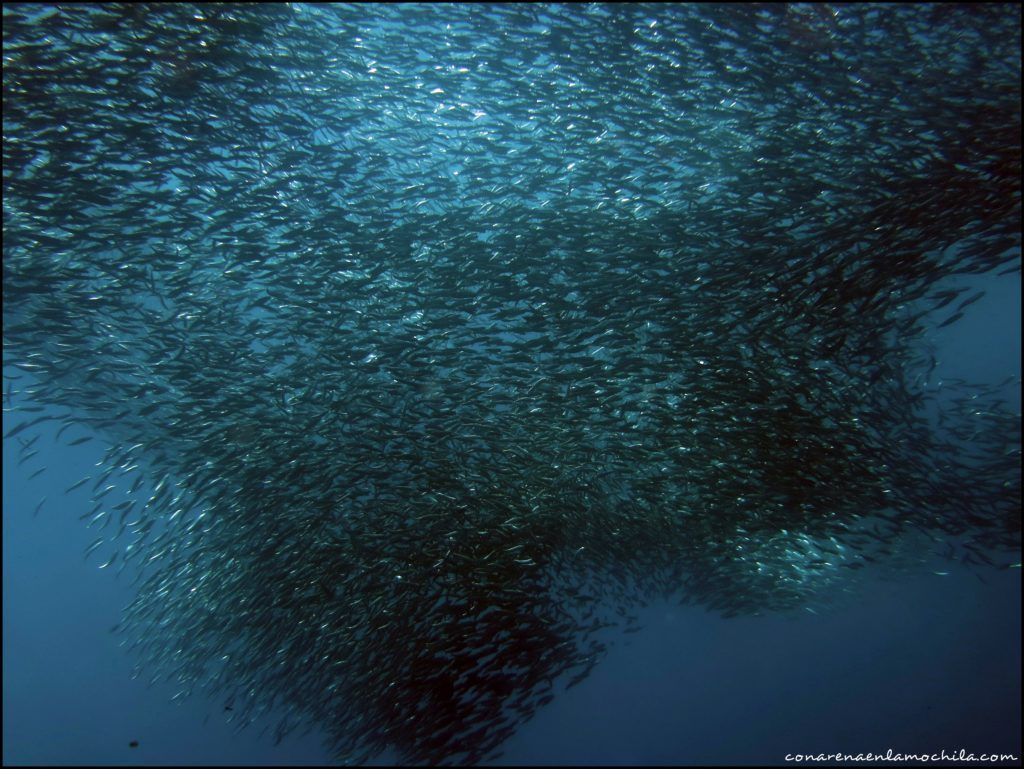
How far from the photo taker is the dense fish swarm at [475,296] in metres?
5.62

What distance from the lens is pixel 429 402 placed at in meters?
7.07

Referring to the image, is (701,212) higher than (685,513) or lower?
higher

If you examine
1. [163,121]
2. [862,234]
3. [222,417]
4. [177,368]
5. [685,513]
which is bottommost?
[685,513]

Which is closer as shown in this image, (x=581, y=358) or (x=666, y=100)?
(x=666, y=100)

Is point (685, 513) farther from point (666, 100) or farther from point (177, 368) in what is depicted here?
point (177, 368)

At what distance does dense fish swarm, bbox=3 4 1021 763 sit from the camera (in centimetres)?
562

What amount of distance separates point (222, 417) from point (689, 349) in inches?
192

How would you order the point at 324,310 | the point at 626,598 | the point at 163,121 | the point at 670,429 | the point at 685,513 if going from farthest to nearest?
the point at 626,598, the point at 685,513, the point at 670,429, the point at 324,310, the point at 163,121

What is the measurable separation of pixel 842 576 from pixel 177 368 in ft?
31.9

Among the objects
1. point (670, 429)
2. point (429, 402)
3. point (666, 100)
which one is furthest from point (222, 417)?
point (666, 100)

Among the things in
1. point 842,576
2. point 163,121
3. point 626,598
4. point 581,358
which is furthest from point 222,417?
point 842,576

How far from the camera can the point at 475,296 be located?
6703mm

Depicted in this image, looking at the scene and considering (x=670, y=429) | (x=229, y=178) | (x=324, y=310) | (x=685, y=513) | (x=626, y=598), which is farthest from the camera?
(x=626, y=598)

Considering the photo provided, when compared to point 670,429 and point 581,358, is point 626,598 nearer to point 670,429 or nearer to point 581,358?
point 670,429
